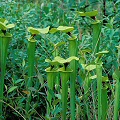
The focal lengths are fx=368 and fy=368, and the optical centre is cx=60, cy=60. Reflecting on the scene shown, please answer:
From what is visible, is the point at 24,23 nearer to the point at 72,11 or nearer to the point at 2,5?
the point at 2,5

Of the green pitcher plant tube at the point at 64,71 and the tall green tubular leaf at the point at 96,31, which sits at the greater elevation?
the tall green tubular leaf at the point at 96,31

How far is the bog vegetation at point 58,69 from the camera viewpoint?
5.19ft

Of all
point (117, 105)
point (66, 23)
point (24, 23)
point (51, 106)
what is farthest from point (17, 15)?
point (117, 105)

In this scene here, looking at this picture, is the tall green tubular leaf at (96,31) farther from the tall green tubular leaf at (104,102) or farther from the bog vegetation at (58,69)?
the tall green tubular leaf at (104,102)

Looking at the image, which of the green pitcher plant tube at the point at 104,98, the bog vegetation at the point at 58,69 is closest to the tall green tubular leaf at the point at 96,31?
the bog vegetation at the point at 58,69

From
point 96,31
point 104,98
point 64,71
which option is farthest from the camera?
point 96,31

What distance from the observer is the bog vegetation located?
158cm

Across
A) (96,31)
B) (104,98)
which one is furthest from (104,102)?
(96,31)

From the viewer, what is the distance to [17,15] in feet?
9.06

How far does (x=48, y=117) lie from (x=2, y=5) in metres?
1.42

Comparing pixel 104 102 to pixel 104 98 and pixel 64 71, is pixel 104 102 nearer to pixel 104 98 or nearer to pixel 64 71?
pixel 104 98

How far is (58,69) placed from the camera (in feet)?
4.95

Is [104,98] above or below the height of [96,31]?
below

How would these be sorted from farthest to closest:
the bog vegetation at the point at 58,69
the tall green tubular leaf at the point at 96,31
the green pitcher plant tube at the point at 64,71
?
the tall green tubular leaf at the point at 96,31
the bog vegetation at the point at 58,69
the green pitcher plant tube at the point at 64,71
